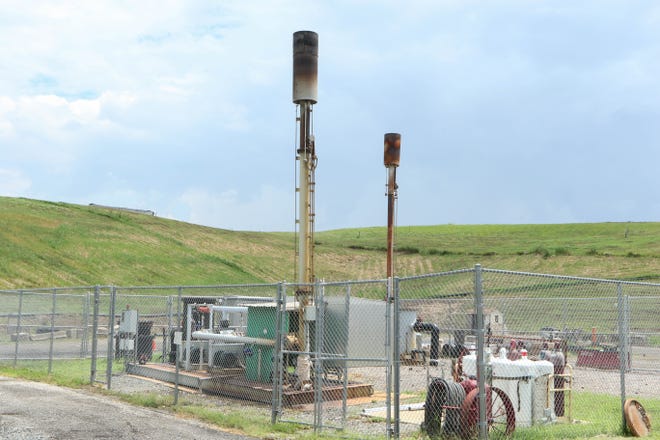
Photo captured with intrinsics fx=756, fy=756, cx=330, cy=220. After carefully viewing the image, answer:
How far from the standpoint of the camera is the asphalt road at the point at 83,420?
11.0m

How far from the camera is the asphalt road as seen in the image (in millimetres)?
11016

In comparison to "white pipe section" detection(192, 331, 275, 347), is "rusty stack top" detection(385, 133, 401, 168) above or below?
above

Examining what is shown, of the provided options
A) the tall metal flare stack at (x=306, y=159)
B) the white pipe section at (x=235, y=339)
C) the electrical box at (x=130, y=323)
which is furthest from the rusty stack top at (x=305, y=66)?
the electrical box at (x=130, y=323)

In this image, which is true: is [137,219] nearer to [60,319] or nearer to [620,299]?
[60,319]

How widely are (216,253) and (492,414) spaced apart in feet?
205

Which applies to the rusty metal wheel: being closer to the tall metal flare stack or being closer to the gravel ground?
the gravel ground

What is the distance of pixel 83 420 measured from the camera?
12242 millimetres

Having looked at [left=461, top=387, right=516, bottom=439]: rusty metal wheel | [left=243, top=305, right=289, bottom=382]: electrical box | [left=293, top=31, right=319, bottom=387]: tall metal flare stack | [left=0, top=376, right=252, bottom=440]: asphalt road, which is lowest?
[left=0, top=376, right=252, bottom=440]: asphalt road

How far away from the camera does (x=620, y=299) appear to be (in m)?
10.9

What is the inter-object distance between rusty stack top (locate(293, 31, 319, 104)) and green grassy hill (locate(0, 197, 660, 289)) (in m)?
31.2

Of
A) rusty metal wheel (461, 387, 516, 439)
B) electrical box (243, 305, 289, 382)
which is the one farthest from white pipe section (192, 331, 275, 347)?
rusty metal wheel (461, 387, 516, 439)

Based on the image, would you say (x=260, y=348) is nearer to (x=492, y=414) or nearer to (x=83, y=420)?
(x=83, y=420)

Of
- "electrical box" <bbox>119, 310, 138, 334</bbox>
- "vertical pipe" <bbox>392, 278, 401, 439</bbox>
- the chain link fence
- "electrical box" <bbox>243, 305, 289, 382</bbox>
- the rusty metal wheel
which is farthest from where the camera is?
"electrical box" <bbox>119, 310, 138, 334</bbox>

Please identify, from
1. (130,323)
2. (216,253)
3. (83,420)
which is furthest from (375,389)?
(216,253)
